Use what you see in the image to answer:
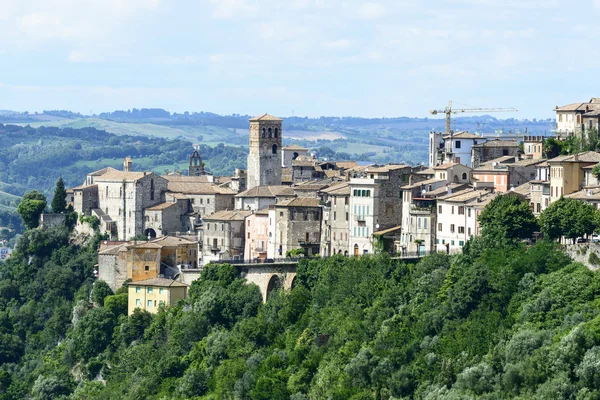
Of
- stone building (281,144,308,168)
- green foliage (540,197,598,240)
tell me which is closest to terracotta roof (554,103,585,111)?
green foliage (540,197,598,240)

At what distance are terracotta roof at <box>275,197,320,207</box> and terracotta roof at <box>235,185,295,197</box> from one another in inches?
Result: 255

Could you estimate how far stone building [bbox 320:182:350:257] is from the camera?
85062 mm

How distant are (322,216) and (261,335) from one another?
10.2 m

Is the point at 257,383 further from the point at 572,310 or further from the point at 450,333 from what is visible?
the point at 572,310

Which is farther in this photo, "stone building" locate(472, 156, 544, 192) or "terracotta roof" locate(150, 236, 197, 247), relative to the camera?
"terracotta roof" locate(150, 236, 197, 247)

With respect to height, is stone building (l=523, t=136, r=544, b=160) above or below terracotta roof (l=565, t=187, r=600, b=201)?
above

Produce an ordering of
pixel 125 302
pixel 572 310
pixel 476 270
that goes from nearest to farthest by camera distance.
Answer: pixel 572 310 < pixel 476 270 < pixel 125 302

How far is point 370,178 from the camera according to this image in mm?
84875

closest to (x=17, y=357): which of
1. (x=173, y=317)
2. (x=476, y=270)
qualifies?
(x=173, y=317)

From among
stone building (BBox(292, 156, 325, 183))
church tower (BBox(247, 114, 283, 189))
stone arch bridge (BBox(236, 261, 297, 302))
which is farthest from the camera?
stone building (BBox(292, 156, 325, 183))

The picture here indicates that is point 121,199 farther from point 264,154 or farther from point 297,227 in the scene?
point 297,227

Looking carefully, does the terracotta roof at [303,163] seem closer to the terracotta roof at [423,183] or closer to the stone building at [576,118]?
the stone building at [576,118]

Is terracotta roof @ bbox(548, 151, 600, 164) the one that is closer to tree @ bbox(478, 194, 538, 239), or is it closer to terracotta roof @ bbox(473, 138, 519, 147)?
tree @ bbox(478, 194, 538, 239)

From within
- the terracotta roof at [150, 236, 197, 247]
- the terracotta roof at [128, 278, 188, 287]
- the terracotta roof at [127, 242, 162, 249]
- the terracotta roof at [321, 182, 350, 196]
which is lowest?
the terracotta roof at [128, 278, 188, 287]
